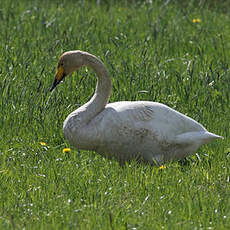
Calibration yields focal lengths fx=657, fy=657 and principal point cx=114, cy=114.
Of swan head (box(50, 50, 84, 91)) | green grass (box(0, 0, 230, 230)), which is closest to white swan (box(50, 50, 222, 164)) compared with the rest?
swan head (box(50, 50, 84, 91))

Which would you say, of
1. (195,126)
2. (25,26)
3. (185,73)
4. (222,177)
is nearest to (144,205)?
(222,177)

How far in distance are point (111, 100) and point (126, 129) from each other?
136 centimetres

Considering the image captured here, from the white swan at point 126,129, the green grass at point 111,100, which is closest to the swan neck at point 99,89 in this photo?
the white swan at point 126,129

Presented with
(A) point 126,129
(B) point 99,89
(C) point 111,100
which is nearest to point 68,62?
(B) point 99,89

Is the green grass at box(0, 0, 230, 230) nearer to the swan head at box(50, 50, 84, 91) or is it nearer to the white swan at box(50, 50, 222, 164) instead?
the white swan at box(50, 50, 222, 164)

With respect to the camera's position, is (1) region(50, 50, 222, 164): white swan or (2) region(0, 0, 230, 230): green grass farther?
(1) region(50, 50, 222, 164): white swan

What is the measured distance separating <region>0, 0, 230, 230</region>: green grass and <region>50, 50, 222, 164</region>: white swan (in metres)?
0.14

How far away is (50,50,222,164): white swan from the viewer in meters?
5.11

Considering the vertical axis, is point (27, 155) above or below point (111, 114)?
below

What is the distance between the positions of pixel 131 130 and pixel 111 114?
0.20m

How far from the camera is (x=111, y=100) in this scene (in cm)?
644

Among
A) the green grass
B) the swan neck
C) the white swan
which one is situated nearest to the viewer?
the green grass

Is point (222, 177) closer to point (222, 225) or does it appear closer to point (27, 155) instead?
point (222, 225)

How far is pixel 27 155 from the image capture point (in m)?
5.46
